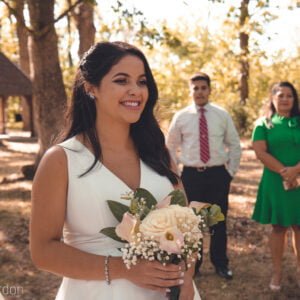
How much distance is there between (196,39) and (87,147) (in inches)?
1460

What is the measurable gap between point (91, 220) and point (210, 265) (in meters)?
4.08

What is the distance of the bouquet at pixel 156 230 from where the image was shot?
1.89 meters

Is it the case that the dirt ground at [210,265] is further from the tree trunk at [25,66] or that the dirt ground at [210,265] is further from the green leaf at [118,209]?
the tree trunk at [25,66]

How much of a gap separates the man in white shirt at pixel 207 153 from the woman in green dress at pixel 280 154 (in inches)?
24.7

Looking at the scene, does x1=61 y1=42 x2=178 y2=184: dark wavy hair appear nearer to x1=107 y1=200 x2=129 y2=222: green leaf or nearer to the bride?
the bride

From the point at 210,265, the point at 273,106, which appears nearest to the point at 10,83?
the point at 210,265

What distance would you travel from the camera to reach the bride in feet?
6.74

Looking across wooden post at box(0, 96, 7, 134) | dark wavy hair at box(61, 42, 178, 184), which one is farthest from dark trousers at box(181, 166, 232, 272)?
wooden post at box(0, 96, 7, 134)

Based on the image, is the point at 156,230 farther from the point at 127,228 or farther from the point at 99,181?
the point at 99,181

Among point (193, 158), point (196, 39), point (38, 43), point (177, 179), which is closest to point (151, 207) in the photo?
point (177, 179)

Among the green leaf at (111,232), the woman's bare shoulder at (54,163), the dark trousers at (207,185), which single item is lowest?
the dark trousers at (207,185)

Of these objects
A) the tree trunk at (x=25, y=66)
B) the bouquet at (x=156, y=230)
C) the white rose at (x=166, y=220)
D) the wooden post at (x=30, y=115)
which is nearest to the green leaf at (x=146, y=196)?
the bouquet at (x=156, y=230)

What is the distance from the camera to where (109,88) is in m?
2.28

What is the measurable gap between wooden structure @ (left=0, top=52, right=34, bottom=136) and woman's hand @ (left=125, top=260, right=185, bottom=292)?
2235cm
